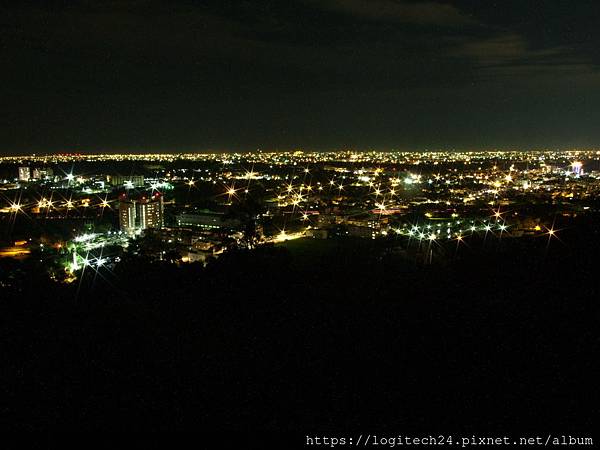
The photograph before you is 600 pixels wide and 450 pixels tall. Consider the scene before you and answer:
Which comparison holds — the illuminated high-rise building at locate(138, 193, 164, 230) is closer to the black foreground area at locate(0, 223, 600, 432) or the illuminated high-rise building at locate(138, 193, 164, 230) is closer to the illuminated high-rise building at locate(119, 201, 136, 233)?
the illuminated high-rise building at locate(119, 201, 136, 233)

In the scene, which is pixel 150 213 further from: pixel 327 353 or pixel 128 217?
pixel 327 353

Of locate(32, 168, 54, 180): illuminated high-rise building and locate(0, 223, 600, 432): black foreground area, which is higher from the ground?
locate(32, 168, 54, 180): illuminated high-rise building

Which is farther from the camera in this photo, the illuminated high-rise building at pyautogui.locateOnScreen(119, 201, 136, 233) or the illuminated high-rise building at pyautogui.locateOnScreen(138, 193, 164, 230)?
the illuminated high-rise building at pyautogui.locateOnScreen(138, 193, 164, 230)

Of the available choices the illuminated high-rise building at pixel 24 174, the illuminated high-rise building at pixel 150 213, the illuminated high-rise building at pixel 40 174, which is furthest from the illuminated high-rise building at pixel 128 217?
the illuminated high-rise building at pixel 40 174

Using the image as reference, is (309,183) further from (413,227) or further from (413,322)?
(413,322)

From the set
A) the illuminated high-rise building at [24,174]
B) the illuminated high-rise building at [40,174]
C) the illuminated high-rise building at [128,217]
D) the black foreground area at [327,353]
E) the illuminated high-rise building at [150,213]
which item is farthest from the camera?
the illuminated high-rise building at [40,174]

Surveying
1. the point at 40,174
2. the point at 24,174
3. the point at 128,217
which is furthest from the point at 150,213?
the point at 40,174

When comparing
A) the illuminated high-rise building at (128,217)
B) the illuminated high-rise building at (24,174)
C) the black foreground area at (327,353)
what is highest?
the illuminated high-rise building at (24,174)

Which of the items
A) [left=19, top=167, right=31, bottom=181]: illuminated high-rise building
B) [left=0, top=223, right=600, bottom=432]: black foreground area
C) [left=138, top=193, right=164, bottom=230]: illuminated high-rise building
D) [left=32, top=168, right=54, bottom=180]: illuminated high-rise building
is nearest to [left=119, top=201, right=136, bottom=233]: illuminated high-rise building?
[left=138, top=193, right=164, bottom=230]: illuminated high-rise building

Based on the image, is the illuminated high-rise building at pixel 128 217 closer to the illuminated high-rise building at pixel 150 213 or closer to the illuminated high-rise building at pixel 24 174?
the illuminated high-rise building at pixel 150 213
